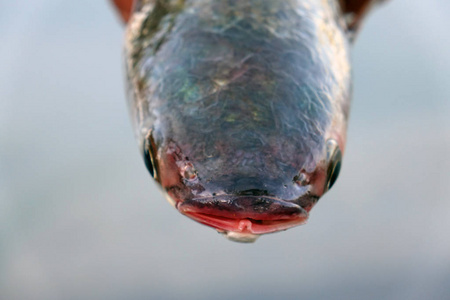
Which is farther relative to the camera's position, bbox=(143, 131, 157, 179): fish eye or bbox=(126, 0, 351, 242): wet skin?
bbox=(143, 131, 157, 179): fish eye

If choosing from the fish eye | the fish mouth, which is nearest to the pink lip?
the fish mouth

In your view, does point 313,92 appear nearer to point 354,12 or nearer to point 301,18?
point 301,18

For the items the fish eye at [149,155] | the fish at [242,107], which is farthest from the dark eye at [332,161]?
the fish eye at [149,155]

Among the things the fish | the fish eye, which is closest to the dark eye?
the fish

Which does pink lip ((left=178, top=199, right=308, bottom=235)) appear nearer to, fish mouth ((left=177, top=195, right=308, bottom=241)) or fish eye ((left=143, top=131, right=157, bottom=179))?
fish mouth ((left=177, top=195, right=308, bottom=241))

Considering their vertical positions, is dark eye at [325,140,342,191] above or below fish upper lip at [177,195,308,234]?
above

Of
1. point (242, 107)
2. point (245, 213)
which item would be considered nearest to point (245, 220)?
point (245, 213)

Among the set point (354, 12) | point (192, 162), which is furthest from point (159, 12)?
point (354, 12)

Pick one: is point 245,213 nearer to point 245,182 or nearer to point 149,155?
point 245,182
